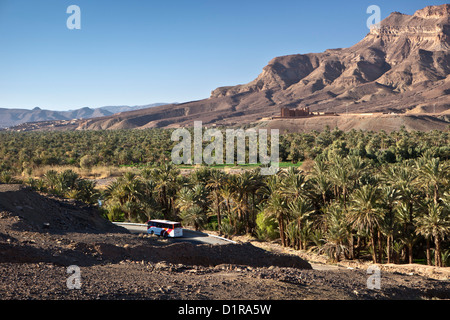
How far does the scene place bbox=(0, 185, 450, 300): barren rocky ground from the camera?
9.12 m

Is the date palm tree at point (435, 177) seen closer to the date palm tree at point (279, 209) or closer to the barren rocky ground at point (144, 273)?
the date palm tree at point (279, 209)

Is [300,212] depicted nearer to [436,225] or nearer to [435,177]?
[436,225]

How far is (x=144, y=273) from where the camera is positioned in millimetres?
11328

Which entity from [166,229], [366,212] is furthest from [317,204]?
[166,229]

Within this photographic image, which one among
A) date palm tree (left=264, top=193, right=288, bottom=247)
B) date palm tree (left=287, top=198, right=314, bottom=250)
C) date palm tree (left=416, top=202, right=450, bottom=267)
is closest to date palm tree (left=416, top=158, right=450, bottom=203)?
date palm tree (left=416, top=202, right=450, bottom=267)

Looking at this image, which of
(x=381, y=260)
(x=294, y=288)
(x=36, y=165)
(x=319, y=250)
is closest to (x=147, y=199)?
(x=319, y=250)

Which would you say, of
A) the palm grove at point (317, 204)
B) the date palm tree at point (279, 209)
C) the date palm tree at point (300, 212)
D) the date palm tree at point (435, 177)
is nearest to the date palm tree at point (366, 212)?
the palm grove at point (317, 204)

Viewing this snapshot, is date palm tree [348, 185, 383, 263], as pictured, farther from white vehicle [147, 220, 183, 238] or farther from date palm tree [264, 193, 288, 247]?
white vehicle [147, 220, 183, 238]

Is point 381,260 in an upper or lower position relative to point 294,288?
lower

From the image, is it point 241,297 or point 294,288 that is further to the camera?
point 294,288

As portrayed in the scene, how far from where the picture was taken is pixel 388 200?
81.6 feet

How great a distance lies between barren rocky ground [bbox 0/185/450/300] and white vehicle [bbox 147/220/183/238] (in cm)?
808
